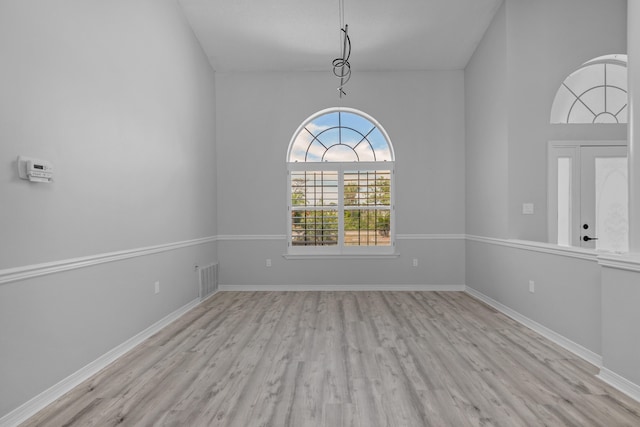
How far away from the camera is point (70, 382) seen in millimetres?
2361

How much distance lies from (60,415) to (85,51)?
2.47 meters

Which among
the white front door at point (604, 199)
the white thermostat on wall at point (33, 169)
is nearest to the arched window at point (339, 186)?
the white front door at point (604, 199)

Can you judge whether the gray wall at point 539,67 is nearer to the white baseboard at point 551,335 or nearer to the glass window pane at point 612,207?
the glass window pane at point 612,207

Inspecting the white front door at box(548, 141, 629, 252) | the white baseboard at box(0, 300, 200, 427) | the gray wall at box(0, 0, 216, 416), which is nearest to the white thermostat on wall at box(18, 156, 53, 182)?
the gray wall at box(0, 0, 216, 416)

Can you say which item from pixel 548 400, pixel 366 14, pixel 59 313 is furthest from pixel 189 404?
pixel 366 14

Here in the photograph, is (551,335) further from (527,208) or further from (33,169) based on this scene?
(33,169)

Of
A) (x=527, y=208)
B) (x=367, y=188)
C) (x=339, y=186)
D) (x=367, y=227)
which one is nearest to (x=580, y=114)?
(x=527, y=208)

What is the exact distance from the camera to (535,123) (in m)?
4.03

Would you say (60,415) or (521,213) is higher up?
(521,213)

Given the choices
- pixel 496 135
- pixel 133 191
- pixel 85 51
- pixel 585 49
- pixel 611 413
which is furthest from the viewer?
pixel 496 135

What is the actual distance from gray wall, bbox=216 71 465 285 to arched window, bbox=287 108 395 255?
0.19 meters

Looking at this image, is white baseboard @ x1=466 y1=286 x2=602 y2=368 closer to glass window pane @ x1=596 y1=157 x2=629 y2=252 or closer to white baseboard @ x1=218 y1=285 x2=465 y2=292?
white baseboard @ x1=218 y1=285 x2=465 y2=292

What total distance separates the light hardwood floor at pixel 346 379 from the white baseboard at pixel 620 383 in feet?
0.21

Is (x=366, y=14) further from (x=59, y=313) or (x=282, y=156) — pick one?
(x=59, y=313)
